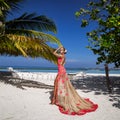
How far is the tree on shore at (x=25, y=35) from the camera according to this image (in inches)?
425

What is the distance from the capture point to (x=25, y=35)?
40.9 feet

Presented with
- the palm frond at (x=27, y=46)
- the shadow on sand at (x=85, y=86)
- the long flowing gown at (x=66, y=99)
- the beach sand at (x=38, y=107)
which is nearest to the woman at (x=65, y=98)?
the long flowing gown at (x=66, y=99)

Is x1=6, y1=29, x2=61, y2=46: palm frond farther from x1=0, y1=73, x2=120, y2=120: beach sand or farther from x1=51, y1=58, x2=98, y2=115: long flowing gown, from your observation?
x1=51, y1=58, x2=98, y2=115: long flowing gown

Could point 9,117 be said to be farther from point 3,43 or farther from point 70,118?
point 3,43

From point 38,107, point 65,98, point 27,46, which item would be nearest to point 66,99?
point 65,98

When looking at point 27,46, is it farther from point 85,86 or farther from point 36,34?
point 85,86

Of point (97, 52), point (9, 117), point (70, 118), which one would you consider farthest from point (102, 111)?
point (97, 52)

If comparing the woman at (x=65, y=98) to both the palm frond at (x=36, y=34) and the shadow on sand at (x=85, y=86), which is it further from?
the palm frond at (x=36, y=34)

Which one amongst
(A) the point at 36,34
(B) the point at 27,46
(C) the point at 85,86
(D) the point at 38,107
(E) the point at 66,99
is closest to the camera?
(E) the point at 66,99

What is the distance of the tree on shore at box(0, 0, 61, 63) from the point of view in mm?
10797

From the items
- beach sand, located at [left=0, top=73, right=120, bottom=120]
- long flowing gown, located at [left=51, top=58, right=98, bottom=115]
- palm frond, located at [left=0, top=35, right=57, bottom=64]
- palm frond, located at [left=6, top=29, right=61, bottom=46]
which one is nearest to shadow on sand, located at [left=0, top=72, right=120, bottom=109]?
beach sand, located at [left=0, top=73, right=120, bottom=120]

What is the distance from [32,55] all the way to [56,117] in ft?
19.5

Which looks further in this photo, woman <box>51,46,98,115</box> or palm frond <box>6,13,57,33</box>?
palm frond <box>6,13,57,33</box>

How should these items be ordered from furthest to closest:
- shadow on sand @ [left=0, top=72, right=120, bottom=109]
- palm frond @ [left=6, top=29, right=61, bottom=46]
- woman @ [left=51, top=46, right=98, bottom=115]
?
palm frond @ [left=6, top=29, right=61, bottom=46], shadow on sand @ [left=0, top=72, right=120, bottom=109], woman @ [left=51, top=46, right=98, bottom=115]
